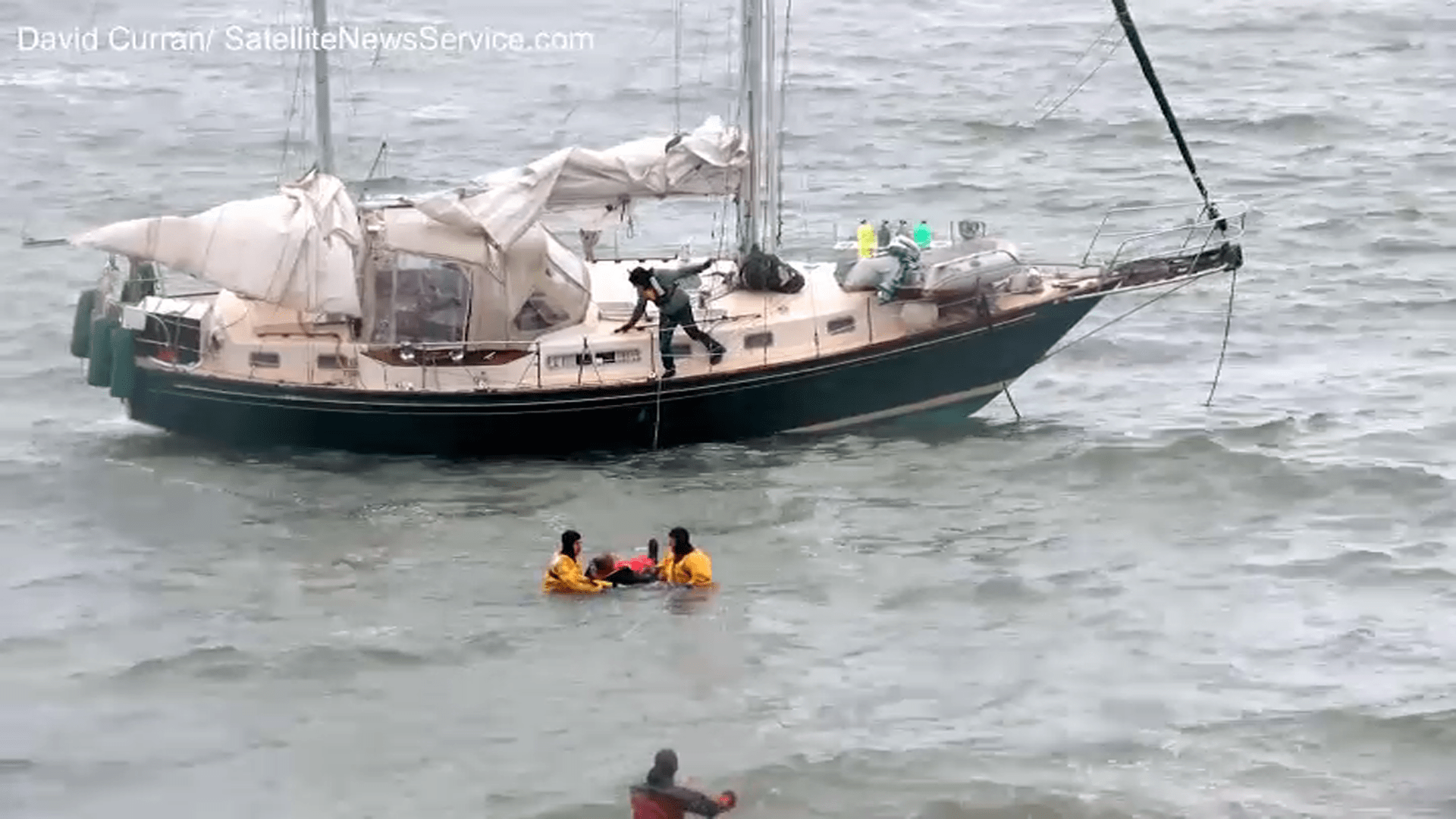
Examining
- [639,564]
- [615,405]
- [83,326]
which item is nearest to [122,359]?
[83,326]

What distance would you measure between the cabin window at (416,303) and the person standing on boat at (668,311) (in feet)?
7.77

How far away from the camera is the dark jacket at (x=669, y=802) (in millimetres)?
23594

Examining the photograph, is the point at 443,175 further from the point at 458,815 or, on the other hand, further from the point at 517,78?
the point at 458,815

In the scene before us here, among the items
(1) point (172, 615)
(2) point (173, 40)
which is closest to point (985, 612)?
(1) point (172, 615)

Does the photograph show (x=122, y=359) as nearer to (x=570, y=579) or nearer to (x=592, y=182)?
(x=592, y=182)

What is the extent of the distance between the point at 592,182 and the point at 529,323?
210 cm

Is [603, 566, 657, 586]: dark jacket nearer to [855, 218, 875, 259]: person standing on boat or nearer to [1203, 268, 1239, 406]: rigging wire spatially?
[855, 218, 875, 259]: person standing on boat

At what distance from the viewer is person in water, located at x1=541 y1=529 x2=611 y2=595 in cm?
3019

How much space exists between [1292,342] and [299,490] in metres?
16.7

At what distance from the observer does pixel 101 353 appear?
3509cm

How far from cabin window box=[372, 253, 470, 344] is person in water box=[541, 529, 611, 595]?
5739 millimetres

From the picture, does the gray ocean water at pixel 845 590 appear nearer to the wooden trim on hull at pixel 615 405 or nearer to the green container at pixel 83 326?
the wooden trim on hull at pixel 615 405


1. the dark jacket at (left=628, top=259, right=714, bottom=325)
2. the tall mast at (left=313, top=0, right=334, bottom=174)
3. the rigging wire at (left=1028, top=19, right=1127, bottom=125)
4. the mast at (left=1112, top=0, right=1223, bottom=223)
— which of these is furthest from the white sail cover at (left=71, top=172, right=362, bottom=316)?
the rigging wire at (left=1028, top=19, right=1127, bottom=125)

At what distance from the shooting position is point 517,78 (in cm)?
6334
